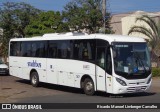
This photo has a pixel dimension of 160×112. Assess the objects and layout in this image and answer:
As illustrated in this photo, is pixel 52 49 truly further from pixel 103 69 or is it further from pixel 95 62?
pixel 103 69

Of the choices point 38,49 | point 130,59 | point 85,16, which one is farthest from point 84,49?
point 85,16

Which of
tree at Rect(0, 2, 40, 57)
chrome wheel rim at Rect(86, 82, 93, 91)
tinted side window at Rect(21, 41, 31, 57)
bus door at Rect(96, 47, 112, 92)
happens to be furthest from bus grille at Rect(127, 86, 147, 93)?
tree at Rect(0, 2, 40, 57)

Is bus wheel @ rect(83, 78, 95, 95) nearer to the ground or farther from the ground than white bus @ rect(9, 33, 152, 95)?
nearer to the ground

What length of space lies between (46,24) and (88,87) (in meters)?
23.5

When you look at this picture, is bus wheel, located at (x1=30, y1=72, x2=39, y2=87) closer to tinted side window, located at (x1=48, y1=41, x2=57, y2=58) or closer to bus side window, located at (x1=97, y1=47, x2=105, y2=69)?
tinted side window, located at (x1=48, y1=41, x2=57, y2=58)

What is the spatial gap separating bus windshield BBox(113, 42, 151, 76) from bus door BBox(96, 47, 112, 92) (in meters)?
0.36

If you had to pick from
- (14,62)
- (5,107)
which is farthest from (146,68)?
(14,62)

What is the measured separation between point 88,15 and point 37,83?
1635 centimetres

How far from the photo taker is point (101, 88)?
1905cm

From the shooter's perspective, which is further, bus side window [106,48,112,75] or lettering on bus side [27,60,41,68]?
lettering on bus side [27,60,41,68]

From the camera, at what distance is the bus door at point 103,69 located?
1862 centimetres

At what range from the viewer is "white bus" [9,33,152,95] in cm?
1856

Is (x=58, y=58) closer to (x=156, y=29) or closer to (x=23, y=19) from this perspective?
(x=156, y=29)

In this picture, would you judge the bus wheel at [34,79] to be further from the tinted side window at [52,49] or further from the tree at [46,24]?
the tree at [46,24]
